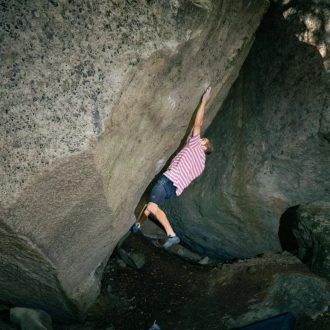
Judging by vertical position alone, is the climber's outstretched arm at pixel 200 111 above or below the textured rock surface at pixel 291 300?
above

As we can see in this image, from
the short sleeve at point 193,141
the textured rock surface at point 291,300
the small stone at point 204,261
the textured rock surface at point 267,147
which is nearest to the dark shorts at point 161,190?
the short sleeve at point 193,141

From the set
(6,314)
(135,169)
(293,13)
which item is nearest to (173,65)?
(135,169)

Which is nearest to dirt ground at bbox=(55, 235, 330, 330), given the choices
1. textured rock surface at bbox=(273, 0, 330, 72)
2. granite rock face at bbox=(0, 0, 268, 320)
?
granite rock face at bbox=(0, 0, 268, 320)

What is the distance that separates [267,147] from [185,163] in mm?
1072

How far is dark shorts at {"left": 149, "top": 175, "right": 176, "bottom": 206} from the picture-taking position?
169 inches

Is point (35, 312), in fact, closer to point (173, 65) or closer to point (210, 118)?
point (173, 65)

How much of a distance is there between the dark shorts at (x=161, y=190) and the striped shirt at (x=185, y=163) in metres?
0.06

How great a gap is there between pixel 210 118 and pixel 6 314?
365cm

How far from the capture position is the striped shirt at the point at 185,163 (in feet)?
14.2

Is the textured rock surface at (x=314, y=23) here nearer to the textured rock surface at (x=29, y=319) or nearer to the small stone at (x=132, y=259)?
the small stone at (x=132, y=259)

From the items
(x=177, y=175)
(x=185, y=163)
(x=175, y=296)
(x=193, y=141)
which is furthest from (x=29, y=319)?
(x=193, y=141)

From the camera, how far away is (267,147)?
4355 mm

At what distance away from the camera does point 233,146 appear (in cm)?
468

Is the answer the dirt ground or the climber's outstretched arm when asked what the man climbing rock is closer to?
the climber's outstretched arm
